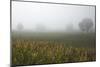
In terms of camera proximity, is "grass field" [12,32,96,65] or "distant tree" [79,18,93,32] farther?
"distant tree" [79,18,93,32]

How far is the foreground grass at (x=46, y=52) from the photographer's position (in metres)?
2.37

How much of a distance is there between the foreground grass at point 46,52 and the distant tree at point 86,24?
281 mm

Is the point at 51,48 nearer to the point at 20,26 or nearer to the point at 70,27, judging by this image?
the point at 70,27

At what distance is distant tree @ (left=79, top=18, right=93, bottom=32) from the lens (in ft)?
8.66

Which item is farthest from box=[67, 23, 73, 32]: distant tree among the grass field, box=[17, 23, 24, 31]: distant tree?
box=[17, 23, 24, 31]: distant tree

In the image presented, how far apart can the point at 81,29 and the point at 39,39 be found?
0.62 metres

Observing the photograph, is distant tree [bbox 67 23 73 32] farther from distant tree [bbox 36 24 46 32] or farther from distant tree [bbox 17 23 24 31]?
distant tree [bbox 17 23 24 31]

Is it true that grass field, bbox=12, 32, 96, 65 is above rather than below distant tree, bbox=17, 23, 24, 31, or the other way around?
below

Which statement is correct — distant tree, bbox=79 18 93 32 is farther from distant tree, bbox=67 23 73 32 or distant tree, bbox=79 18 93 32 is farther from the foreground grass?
the foreground grass

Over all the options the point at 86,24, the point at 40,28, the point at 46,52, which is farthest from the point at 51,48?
the point at 86,24

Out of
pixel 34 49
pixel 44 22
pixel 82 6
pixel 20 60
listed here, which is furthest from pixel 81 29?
pixel 20 60

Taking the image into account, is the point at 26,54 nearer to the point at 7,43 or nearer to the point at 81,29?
the point at 7,43

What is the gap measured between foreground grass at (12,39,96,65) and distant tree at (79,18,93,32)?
281mm

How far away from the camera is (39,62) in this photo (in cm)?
245
